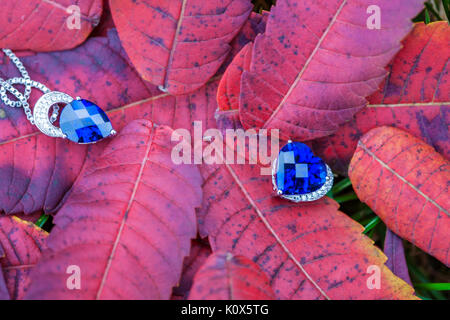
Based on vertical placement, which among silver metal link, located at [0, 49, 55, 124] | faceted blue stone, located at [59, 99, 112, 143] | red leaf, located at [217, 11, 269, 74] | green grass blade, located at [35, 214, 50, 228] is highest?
red leaf, located at [217, 11, 269, 74]

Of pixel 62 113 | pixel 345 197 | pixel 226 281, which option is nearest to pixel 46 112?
pixel 62 113

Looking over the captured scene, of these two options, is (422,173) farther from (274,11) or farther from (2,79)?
(2,79)

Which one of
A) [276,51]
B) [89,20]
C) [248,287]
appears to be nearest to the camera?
[248,287]

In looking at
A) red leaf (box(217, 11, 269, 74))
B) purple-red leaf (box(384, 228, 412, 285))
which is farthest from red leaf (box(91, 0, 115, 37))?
purple-red leaf (box(384, 228, 412, 285))

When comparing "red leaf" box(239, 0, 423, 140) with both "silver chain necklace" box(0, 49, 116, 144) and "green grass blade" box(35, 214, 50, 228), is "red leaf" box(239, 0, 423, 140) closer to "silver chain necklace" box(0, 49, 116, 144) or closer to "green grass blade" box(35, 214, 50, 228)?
"silver chain necklace" box(0, 49, 116, 144)

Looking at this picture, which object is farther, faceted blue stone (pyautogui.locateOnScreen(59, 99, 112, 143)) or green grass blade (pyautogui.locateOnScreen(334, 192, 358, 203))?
green grass blade (pyautogui.locateOnScreen(334, 192, 358, 203))

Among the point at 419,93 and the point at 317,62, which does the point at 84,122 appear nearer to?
the point at 317,62

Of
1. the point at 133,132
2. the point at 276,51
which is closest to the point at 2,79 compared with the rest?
the point at 133,132

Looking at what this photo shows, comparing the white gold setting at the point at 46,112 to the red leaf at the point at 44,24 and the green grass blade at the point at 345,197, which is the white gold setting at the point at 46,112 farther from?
the green grass blade at the point at 345,197
